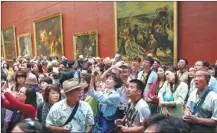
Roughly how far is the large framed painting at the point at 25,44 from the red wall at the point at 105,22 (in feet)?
1.42

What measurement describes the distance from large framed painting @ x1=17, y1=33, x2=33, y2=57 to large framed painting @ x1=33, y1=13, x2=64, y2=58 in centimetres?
118

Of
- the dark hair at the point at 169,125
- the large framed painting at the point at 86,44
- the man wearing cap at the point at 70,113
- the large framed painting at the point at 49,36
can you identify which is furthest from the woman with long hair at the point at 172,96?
the large framed painting at the point at 49,36

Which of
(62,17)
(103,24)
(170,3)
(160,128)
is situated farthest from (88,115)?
(62,17)

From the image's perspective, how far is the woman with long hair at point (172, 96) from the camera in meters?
4.61

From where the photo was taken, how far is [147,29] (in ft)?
32.9

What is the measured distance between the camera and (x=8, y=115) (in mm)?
4039

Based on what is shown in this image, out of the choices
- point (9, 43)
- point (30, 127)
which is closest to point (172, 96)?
point (30, 127)

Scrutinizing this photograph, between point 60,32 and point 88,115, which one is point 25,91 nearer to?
point 88,115

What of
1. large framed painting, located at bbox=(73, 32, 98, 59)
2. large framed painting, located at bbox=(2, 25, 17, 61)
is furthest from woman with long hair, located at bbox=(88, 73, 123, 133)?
large framed painting, located at bbox=(2, 25, 17, 61)

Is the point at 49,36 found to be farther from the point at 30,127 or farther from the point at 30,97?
the point at 30,127

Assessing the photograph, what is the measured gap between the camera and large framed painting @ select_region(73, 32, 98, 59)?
13.0 metres

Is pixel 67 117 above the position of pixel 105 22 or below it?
below

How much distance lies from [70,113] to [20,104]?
2.25 ft

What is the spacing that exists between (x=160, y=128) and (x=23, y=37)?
2047 cm
